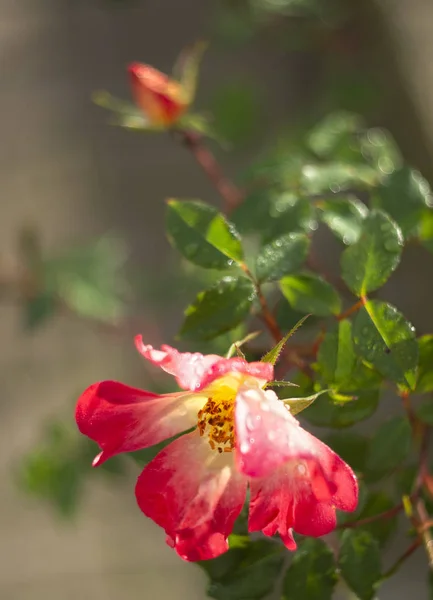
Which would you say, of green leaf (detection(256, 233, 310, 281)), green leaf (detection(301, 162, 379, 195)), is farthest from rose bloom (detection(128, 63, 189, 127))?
green leaf (detection(256, 233, 310, 281))

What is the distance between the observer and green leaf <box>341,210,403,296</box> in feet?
1.32

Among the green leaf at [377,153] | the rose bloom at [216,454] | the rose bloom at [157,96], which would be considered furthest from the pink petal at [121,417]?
the green leaf at [377,153]

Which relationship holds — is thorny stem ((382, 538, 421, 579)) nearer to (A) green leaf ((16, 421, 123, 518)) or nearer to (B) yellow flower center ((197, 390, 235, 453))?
(B) yellow flower center ((197, 390, 235, 453))

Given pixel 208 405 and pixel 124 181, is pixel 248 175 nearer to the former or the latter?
pixel 208 405

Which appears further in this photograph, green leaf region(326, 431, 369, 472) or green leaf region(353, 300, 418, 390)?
green leaf region(326, 431, 369, 472)

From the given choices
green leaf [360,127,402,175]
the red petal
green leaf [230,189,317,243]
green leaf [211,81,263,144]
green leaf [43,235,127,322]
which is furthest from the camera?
green leaf [211,81,263,144]

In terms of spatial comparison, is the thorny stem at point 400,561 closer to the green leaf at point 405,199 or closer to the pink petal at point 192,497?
the pink petal at point 192,497

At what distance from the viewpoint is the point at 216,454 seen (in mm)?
375

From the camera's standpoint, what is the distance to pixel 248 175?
60 cm

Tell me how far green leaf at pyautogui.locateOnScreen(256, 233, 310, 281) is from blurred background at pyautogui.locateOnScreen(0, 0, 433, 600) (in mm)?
421

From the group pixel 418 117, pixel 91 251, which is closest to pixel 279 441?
pixel 91 251

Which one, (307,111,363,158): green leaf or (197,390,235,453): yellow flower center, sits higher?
(307,111,363,158): green leaf

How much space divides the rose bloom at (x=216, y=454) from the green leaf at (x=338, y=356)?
0.06 m

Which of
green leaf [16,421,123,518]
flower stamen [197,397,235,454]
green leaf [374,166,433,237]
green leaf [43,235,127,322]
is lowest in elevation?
green leaf [16,421,123,518]
